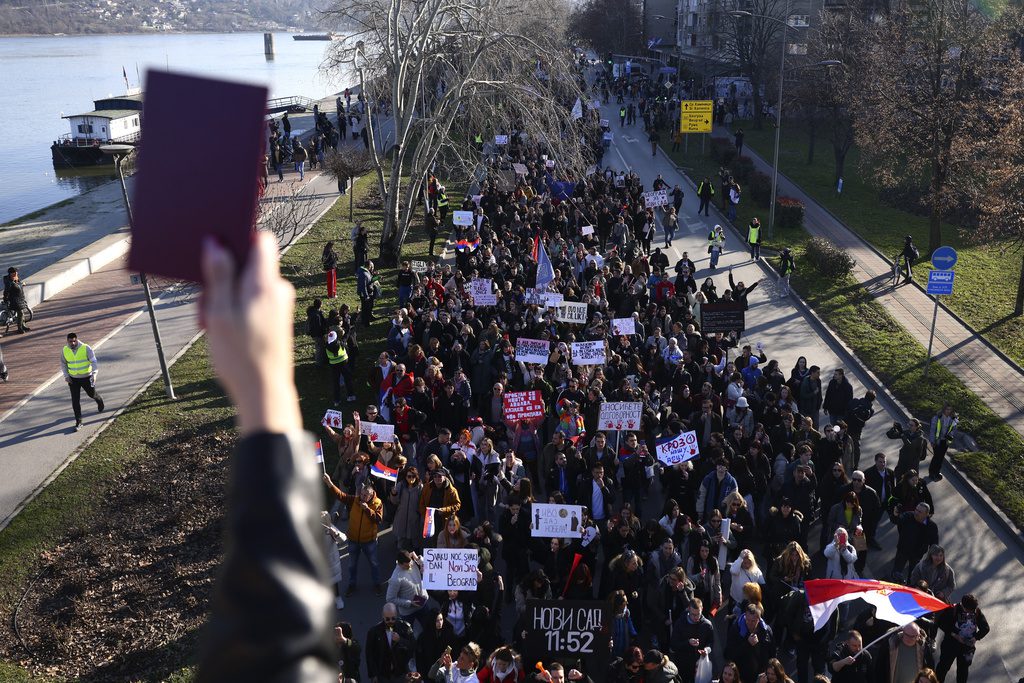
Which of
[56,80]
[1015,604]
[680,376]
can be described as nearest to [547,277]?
[680,376]

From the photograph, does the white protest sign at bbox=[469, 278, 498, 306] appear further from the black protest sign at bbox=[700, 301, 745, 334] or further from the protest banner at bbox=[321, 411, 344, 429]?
the protest banner at bbox=[321, 411, 344, 429]

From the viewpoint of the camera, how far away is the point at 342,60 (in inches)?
1080

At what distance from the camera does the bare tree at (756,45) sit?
5581 cm

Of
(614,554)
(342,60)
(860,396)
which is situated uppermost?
(342,60)

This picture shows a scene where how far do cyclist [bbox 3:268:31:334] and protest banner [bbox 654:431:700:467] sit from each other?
16409 millimetres

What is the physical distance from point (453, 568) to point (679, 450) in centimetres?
427

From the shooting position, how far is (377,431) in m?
14.0

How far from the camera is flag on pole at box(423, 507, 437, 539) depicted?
11.7 m

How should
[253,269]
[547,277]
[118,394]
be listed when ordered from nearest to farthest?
[253,269] < [118,394] < [547,277]

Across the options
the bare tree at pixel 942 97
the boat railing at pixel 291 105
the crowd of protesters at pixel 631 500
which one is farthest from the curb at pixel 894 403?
the boat railing at pixel 291 105

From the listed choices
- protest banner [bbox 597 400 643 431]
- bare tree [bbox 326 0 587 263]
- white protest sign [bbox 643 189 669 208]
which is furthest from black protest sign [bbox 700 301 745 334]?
white protest sign [bbox 643 189 669 208]

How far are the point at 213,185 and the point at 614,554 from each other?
987cm

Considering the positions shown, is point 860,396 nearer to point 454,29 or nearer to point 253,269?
point 454,29

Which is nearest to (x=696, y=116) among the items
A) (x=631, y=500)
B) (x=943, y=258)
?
(x=943, y=258)
